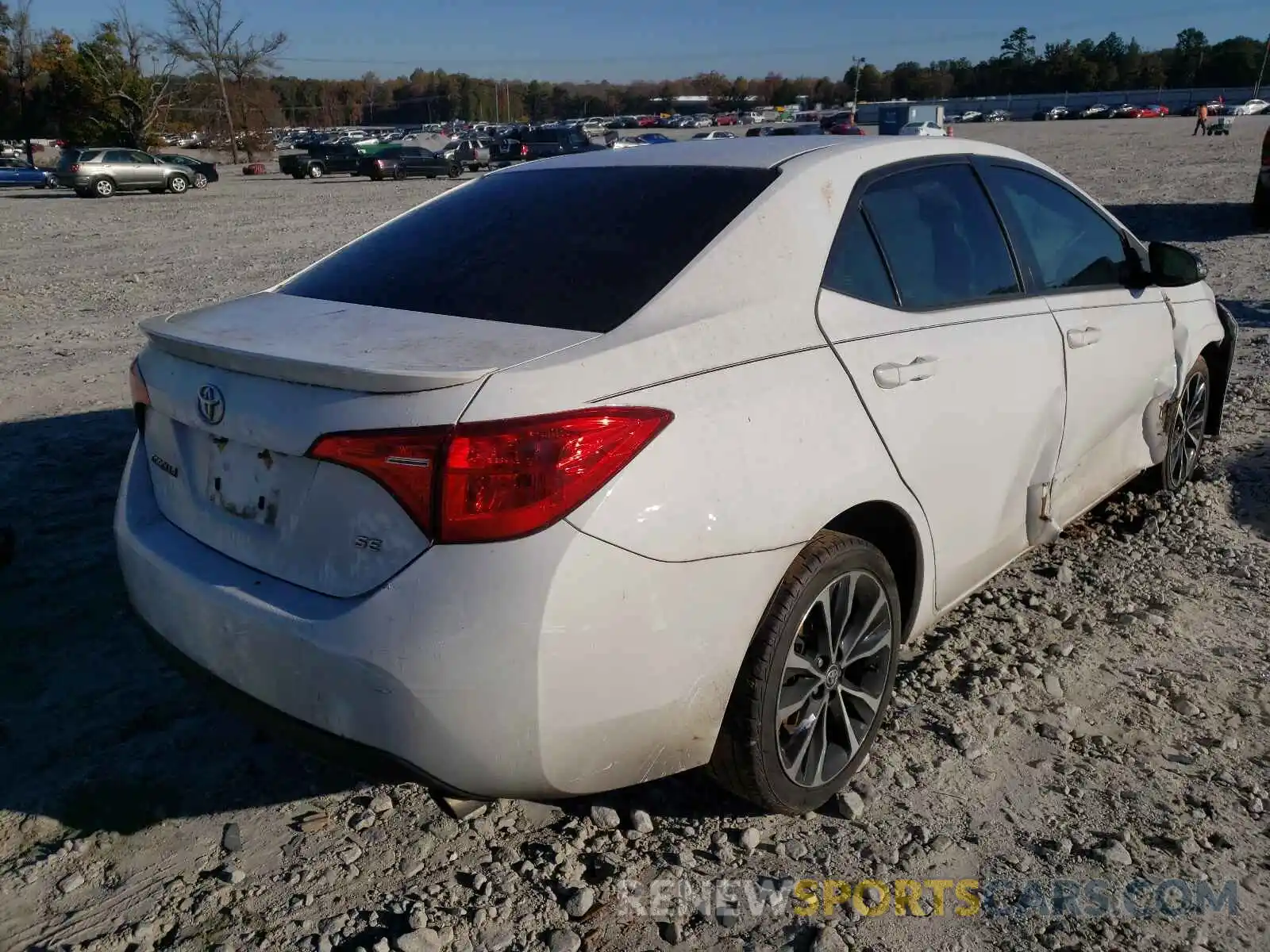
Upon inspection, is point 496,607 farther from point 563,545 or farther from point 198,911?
point 198,911

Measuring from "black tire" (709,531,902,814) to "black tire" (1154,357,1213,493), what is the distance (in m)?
2.39

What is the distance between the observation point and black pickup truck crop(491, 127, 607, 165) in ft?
121

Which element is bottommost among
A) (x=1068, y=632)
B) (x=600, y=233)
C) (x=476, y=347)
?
(x=1068, y=632)

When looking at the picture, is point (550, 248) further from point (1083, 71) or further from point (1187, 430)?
point (1083, 71)

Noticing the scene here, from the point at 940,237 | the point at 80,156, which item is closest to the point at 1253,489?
the point at 940,237

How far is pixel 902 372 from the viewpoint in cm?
269

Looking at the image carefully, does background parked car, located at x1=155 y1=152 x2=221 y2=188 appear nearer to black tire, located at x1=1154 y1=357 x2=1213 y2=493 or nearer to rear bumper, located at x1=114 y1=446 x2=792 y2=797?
black tire, located at x1=1154 y1=357 x2=1213 y2=493

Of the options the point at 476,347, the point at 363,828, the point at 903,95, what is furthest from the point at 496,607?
the point at 903,95

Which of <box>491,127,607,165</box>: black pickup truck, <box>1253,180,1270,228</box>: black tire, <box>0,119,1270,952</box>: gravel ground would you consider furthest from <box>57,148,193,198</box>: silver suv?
<box>0,119,1270,952</box>: gravel ground

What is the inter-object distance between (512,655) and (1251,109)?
92407 millimetres

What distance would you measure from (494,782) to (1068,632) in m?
2.43

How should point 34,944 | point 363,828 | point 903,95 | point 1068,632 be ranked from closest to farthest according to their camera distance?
point 34,944 → point 363,828 → point 1068,632 → point 903,95

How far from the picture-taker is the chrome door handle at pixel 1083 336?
3455mm

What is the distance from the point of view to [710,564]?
2180mm
